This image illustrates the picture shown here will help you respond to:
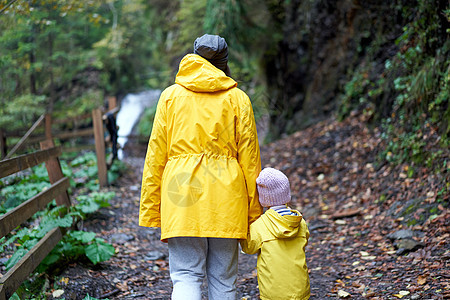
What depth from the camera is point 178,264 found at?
2.38 metres

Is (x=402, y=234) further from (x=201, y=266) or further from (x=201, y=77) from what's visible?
(x=201, y=77)

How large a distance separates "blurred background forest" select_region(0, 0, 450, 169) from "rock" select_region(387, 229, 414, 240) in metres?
1.02

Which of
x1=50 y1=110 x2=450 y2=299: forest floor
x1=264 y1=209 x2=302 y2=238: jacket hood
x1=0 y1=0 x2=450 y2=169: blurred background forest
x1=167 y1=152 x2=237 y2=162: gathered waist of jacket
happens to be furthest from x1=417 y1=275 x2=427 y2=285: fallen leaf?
x1=167 y1=152 x2=237 y2=162: gathered waist of jacket

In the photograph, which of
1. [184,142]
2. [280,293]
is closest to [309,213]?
[280,293]

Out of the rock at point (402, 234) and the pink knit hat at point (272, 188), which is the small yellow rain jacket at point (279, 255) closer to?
the pink knit hat at point (272, 188)

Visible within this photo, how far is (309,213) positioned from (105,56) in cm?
1397

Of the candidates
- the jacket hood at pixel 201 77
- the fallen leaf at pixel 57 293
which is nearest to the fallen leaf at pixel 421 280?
the jacket hood at pixel 201 77

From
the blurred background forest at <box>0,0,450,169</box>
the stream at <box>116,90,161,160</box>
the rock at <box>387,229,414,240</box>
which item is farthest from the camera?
the stream at <box>116,90,161,160</box>

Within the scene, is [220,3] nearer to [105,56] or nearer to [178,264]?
[178,264]

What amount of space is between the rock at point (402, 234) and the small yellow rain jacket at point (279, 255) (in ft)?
6.55

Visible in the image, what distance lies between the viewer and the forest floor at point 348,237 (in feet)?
11.1

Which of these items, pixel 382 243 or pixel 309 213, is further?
pixel 309 213

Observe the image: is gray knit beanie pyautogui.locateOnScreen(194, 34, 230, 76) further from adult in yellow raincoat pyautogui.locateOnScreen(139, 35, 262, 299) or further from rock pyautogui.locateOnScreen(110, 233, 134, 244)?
rock pyautogui.locateOnScreen(110, 233, 134, 244)

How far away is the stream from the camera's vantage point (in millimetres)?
18016
